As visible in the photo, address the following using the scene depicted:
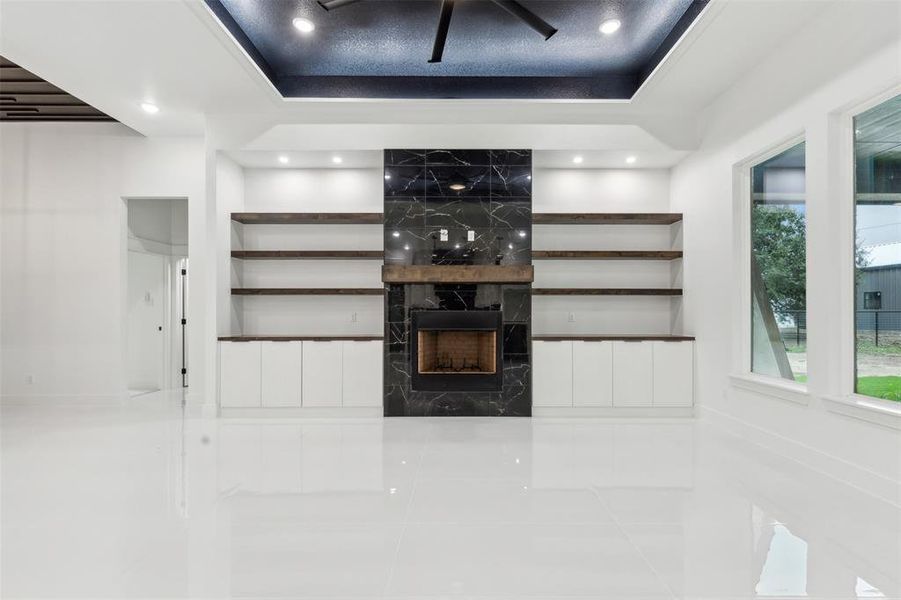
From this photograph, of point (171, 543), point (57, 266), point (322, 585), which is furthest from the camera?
point (57, 266)

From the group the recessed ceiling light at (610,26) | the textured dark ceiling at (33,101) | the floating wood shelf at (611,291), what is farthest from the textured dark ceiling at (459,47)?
the textured dark ceiling at (33,101)

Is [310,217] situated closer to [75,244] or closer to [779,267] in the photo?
[75,244]

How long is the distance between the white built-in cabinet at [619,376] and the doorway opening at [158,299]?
17.2 feet

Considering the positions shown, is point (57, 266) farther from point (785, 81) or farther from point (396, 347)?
point (785, 81)

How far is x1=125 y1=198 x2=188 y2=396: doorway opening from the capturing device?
6285mm

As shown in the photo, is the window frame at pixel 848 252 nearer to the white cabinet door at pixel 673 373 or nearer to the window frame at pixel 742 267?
Result: the window frame at pixel 742 267

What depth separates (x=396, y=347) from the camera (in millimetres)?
4898

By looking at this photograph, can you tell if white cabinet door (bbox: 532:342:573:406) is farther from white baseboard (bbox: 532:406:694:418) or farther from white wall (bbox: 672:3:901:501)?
white wall (bbox: 672:3:901:501)

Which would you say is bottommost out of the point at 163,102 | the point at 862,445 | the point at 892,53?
the point at 862,445

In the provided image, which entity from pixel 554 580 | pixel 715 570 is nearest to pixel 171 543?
pixel 554 580

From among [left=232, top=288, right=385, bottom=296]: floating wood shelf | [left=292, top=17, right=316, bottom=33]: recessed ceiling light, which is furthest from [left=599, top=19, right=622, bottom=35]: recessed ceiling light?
[left=232, top=288, right=385, bottom=296]: floating wood shelf

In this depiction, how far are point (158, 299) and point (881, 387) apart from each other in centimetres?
774

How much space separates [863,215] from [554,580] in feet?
9.74

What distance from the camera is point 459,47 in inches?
162
